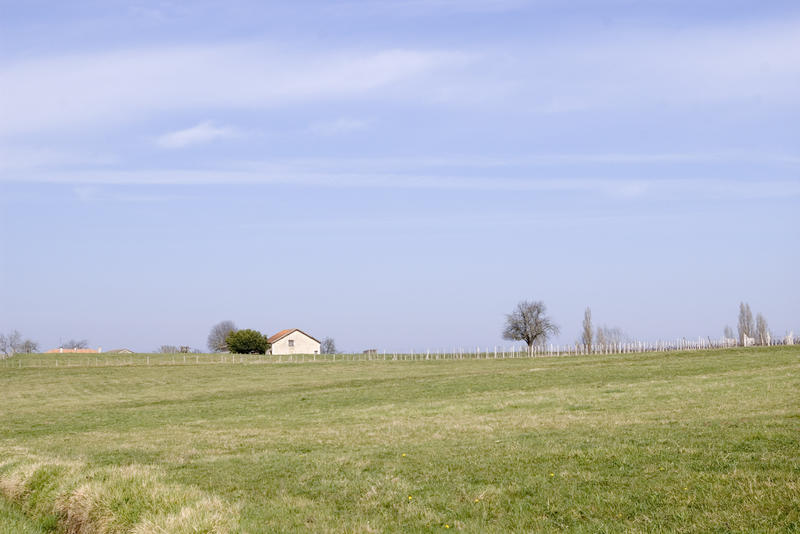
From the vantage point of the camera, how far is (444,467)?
642 inches

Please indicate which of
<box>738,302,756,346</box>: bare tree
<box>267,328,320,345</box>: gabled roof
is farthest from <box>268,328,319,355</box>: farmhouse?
<box>738,302,756,346</box>: bare tree

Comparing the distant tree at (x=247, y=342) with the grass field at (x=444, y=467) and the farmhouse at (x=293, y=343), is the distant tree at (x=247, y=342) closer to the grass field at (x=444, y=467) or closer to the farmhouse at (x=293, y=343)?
the farmhouse at (x=293, y=343)

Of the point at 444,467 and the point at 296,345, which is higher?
the point at 296,345

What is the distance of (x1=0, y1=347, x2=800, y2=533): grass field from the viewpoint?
11.5 meters

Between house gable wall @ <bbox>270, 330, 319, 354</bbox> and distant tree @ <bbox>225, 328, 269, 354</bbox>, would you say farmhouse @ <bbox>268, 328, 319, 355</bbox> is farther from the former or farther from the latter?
distant tree @ <bbox>225, 328, 269, 354</bbox>

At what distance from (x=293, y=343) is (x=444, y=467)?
14786 centimetres

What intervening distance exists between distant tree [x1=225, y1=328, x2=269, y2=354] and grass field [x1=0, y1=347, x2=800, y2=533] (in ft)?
370

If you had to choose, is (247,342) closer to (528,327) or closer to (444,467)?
(528,327)

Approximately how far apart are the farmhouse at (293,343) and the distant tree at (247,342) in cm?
676

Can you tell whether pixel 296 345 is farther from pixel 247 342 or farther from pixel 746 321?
pixel 746 321

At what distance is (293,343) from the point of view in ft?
530

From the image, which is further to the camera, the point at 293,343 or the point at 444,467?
the point at 293,343

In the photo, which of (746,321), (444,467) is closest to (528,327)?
(746,321)

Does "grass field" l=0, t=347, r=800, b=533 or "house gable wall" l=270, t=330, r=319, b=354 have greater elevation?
"house gable wall" l=270, t=330, r=319, b=354
